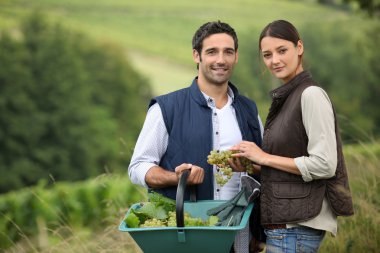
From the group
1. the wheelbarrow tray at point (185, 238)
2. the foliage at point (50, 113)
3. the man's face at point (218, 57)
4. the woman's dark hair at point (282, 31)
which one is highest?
the woman's dark hair at point (282, 31)

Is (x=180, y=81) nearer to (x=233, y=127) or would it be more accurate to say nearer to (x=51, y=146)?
(x=51, y=146)

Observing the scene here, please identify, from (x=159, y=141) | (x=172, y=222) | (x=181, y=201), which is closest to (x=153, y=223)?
(x=172, y=222)

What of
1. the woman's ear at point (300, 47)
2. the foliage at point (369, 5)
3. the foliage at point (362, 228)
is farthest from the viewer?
the foliage at point (369, 5)

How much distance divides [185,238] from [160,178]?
1.81 feet

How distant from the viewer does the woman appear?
2.61 m

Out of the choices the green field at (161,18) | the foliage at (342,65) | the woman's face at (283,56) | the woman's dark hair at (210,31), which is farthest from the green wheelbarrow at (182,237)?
the green field at (161,18)

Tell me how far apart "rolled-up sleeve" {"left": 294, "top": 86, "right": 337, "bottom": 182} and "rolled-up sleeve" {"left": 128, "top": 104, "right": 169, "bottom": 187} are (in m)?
0.78

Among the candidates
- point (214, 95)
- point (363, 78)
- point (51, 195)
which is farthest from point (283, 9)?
point (214, 95)

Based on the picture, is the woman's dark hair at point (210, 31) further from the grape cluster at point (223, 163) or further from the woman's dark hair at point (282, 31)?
the grape cluster at point (223, 163)

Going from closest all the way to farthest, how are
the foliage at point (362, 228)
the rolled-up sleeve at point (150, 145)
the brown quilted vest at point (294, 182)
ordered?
the brown quilted vest at point (294, 182), the rolled-up sleeve at point (150, 145), the foliage at point (362, 228)

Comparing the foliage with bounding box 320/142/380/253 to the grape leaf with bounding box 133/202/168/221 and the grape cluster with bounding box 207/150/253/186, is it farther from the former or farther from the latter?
the grape leaf with bounding box 133/202/168/221

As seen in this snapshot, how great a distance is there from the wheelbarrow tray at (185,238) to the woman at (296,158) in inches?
10.4

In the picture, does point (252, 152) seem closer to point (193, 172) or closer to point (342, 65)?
point (193, 172)

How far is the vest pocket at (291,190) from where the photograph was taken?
269cm
